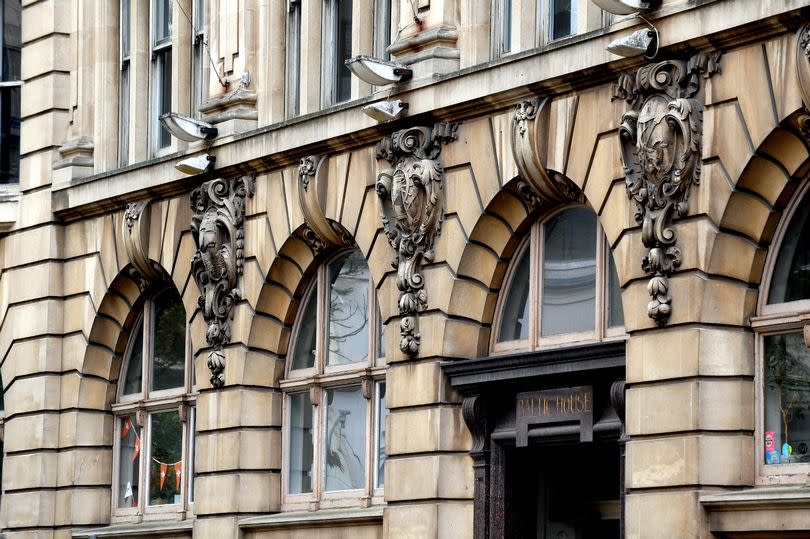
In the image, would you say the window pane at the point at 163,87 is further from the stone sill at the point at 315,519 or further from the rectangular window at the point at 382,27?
the stone sill at the point at 315,519

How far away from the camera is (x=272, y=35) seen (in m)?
→ 27.9

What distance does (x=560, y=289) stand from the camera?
75.9ft

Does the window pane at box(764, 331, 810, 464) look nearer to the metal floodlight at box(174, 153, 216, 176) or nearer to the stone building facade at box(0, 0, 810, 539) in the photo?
the stone building facade at box(0, 0, 810, 539)

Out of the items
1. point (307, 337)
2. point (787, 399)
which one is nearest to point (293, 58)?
point (307, 337)

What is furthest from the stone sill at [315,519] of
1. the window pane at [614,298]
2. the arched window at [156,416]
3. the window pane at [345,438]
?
the window pane at [614,298]

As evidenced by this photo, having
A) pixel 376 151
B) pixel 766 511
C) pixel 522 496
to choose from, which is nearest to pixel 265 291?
pixel 376 151

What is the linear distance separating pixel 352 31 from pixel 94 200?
6.18m

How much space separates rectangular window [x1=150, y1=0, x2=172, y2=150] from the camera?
30.7 metres

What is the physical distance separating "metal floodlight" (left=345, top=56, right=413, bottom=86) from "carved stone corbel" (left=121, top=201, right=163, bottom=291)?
6.27 m

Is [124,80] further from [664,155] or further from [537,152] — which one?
[664,155]

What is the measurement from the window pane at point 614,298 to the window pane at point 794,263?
206 cm

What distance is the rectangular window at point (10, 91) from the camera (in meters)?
33.5

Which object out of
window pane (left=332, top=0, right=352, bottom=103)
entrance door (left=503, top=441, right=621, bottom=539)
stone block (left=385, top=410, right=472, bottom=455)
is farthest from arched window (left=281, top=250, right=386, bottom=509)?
entrance door (left=503, top=441, right=621, bottom=539)

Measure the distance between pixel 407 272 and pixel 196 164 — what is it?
482 centimetres
